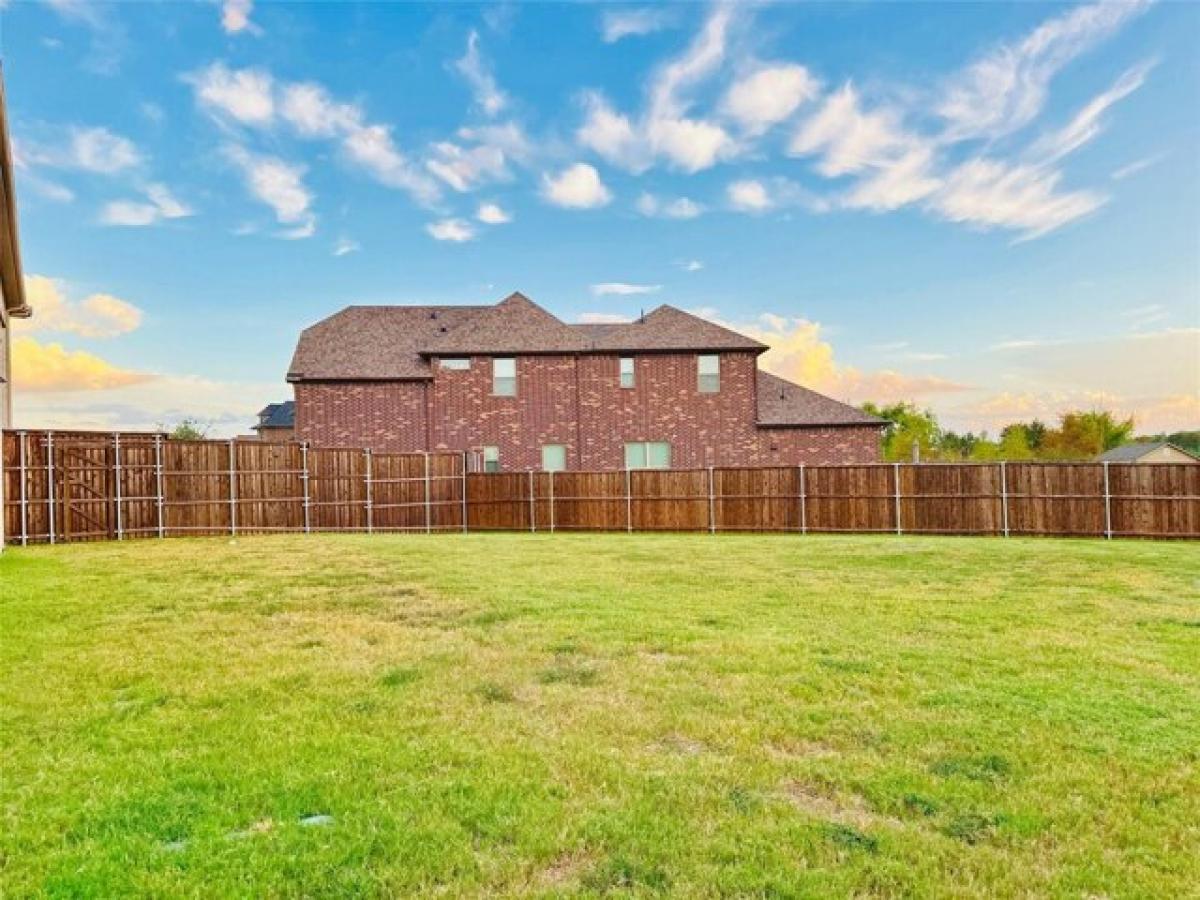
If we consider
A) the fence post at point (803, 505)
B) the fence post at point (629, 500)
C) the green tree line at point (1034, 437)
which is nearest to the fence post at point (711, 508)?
the fence post at point (629, 500)

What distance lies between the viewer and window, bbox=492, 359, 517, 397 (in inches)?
1044

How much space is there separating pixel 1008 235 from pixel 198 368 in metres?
26.9

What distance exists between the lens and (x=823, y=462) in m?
26.9

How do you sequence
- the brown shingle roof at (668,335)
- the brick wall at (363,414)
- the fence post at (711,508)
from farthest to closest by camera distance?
the brown shingle roof at (668,335), the brick wall at (363,414), the fence post at (711,508)

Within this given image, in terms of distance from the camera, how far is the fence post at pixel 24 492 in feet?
48.8

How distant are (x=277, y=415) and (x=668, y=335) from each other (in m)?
26.3

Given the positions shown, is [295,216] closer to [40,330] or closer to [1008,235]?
[40,330]

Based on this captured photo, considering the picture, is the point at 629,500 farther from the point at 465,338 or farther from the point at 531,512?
the point at 465,338

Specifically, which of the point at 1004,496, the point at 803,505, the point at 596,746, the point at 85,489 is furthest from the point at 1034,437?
the point at 596,746

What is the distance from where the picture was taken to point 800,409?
2736cm

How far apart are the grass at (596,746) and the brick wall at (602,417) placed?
1837 centimetres

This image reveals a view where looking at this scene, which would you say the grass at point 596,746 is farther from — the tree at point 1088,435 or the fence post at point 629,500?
the tree at point 1088,435

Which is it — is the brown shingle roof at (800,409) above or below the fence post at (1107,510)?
above

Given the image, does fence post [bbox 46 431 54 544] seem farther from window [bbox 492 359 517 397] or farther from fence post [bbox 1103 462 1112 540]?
fence post [bbox 1103 462 1112 540]
